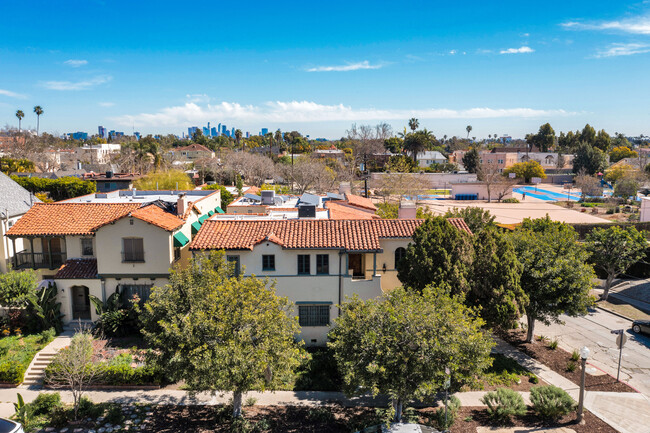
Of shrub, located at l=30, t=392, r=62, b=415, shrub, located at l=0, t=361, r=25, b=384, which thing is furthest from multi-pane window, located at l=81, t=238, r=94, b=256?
shrub, located at l=30, t=392, r=62, b=415

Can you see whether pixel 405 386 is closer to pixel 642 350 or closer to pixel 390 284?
pixel 390 284

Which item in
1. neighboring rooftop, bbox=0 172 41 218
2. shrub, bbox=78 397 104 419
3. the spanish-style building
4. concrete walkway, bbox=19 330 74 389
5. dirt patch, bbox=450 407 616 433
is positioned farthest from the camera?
neighboring rooftop, bbox=0 172 41 218

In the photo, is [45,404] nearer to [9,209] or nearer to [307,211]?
[9,209]

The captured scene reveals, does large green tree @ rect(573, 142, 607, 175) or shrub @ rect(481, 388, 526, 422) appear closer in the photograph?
shrub @ rect(481, 388, 526, 422)

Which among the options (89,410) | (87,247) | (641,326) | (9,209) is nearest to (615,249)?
(641,326)

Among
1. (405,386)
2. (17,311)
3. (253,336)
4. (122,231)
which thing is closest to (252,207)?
(122,231)

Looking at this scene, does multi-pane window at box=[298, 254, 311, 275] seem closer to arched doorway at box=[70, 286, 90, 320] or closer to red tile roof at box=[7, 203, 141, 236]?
red tile roof at box=[7, 203, 141, 236]
